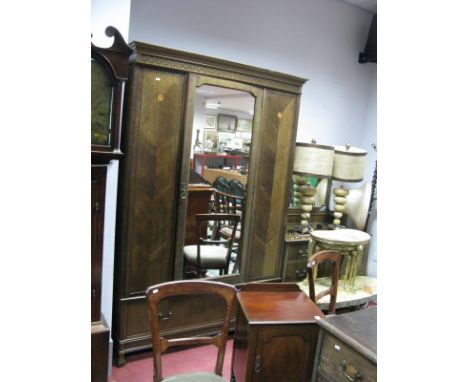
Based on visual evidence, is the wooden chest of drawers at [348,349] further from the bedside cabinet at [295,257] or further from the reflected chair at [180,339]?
the bedside cabinet at [295,257]

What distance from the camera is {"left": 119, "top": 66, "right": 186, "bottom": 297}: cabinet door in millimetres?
2039

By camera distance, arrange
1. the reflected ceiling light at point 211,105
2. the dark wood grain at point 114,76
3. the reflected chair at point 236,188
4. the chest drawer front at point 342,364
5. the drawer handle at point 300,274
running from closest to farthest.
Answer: the chest drawer front at point 342,364, the dark wood grain at point 114,76, the reflected ceiling light at point 211,105, the reflected chair at point 236,188, the drawer handle at point 300,274

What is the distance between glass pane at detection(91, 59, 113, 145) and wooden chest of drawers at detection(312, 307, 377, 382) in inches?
50.0

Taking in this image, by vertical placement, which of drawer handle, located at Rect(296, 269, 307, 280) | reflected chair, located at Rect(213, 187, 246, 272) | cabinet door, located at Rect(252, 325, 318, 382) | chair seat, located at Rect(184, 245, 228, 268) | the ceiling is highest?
the ceiling

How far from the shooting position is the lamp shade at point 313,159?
2859mm

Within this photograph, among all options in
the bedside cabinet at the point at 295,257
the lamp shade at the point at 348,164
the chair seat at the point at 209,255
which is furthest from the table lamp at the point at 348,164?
the chair seat at the point at 209,255

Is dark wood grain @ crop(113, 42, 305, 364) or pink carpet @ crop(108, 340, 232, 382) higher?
dark wood grain @ crop(113, 42, 305, 364)

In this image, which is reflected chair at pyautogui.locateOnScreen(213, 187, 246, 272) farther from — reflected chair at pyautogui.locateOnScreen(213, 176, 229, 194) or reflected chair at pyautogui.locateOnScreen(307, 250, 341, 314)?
reflected chair at pyautogui.locateOnScreen(307, 250, 341, 314)

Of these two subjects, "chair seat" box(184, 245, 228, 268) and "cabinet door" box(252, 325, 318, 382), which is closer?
"cabinet door" box(252, 325, 318, 382)

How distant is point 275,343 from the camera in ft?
5.15

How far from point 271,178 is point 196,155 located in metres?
0.61

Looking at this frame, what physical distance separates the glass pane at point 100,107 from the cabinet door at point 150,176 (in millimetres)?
290

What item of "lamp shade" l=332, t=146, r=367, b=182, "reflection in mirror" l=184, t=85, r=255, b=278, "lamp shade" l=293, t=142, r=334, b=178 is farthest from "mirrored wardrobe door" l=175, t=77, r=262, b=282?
"lamp shade" l=332, t=146, r=367, b=182
